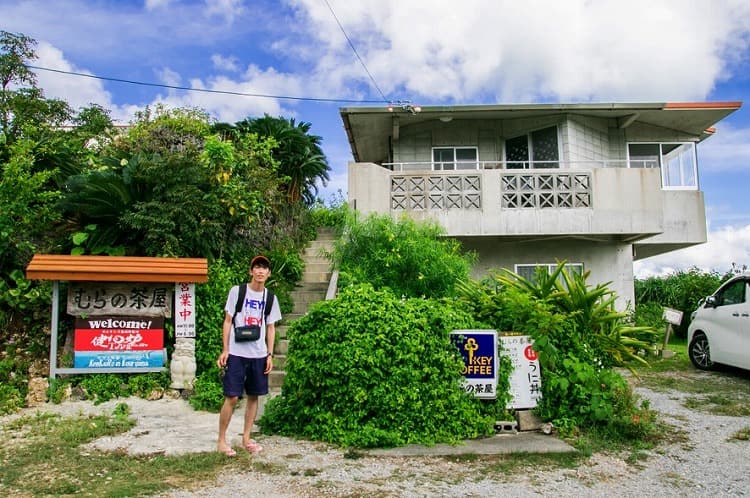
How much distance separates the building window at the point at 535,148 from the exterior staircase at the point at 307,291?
5.39m

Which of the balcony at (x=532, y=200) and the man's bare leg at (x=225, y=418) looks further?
the balcony at (x=532, y=200)

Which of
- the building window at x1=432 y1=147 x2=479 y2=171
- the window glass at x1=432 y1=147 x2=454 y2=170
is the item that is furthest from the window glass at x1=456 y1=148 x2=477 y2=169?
the window glass at x1=432 y1=147 x2=454 y2=170

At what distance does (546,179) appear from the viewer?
41.9 feet

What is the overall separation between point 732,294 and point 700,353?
1.48m

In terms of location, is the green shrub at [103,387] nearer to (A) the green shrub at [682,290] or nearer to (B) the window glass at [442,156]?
(B) the window glass at [442,156]

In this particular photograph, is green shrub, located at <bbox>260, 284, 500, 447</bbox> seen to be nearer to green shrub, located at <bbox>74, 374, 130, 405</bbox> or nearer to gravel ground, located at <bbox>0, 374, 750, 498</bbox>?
gravel ground, located at <bbox>0, 374, 750, 498</bbox>

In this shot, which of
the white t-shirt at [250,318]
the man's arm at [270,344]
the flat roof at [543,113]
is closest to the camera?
the white t-shirt at [250,318]

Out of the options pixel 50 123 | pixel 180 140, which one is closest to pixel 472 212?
pixel 180 140

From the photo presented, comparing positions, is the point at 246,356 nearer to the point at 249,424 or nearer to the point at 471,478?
the point at 249,424

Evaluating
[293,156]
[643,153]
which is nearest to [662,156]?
[643,153]

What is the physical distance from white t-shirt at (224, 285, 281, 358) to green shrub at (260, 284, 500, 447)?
47cm

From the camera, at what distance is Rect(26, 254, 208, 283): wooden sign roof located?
24.0 feet

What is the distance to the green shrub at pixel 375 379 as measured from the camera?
5480mm

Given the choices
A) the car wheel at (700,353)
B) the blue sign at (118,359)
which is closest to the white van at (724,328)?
the car wheel at (700,353)
